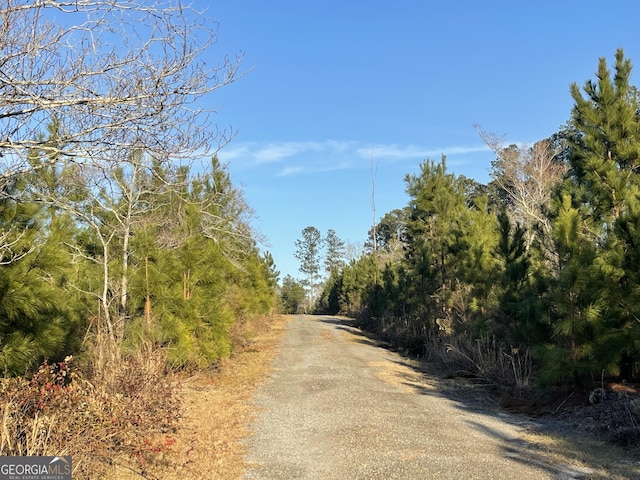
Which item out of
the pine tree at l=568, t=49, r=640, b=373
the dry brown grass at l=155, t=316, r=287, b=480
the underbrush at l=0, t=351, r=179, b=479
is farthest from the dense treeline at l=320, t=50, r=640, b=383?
the underbrush at l=0, t=351, r=179, b=479

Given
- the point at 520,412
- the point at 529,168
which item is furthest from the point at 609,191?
the point at 529,168

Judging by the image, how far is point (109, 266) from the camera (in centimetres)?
877

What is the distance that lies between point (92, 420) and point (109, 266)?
442cm

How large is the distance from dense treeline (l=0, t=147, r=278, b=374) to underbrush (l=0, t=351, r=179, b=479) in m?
0.64

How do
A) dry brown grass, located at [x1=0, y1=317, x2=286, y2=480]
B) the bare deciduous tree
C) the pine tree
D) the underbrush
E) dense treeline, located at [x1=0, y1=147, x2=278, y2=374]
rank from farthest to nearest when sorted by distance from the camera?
the bare deciduous tree → the pine tree → dense treeline, located at [x1=0, y1=147, x2=278, y2=374] → dry brown grass, located at [x1=0, y1=317, x2=286, y2=480] → the underbrush

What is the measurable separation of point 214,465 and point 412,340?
15.0 m

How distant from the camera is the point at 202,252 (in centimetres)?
1166

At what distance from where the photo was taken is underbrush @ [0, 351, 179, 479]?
4105mm

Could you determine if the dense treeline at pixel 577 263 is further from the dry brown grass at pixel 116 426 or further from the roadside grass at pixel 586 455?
the dry brown grass at pixel 116 426

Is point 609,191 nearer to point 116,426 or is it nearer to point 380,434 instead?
point 380,434

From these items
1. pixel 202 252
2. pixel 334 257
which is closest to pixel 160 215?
pixel 202 252

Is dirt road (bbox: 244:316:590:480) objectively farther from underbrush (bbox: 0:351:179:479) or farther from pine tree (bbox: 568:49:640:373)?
pine tree (bbox: 568:49:640:373)

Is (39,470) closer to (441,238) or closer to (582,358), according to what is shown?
(582,358)

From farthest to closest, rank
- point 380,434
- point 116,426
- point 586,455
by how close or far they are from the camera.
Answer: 1. point 380,434
2. point 586,455
3. point 116,426
